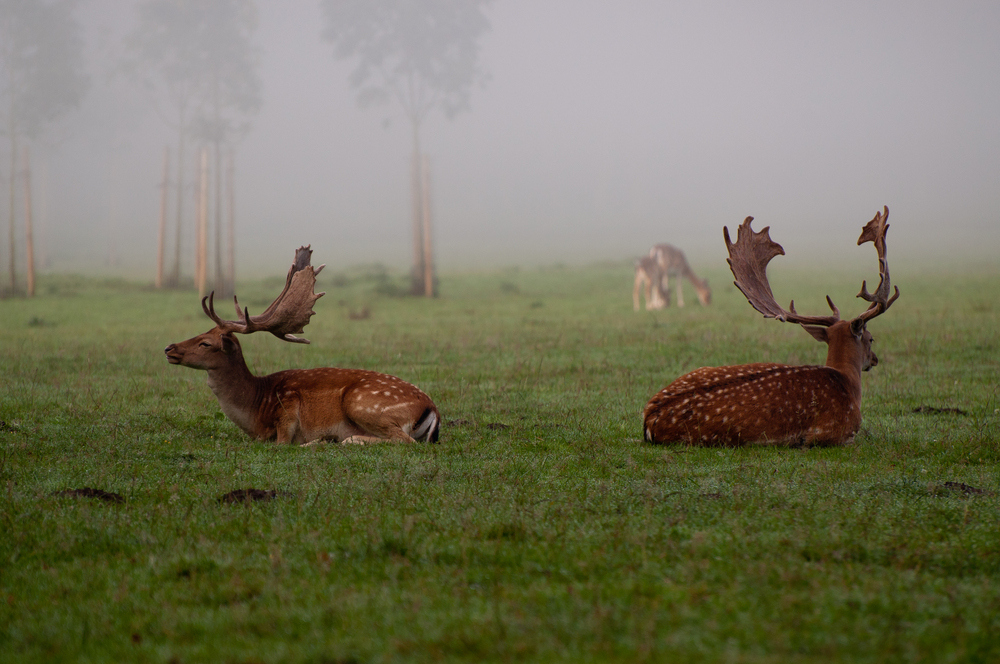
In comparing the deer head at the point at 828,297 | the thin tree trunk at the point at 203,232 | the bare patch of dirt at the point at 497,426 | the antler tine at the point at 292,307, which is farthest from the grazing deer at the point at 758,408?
the thin tree trunk at the point at 203,232

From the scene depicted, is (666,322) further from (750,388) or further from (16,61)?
(16,61)

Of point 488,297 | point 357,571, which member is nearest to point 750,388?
point 357,571

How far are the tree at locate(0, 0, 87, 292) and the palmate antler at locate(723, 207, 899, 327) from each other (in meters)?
38.6

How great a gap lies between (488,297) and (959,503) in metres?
25.7

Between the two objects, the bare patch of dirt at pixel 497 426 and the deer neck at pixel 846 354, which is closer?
the deer neck at pixel 846 354

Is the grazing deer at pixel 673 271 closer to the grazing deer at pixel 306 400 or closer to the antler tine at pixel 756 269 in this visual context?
the antler tine at pixel 756 269

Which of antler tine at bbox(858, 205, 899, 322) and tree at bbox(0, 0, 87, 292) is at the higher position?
tree at bbox(0, 0, 87, 292)

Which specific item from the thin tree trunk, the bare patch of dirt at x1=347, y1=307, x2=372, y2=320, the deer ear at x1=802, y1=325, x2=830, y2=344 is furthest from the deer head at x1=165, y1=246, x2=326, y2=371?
the thin tree trunk

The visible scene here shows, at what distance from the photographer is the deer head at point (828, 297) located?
8.30 meters

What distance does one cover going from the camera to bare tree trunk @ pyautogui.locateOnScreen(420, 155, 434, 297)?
31656mm

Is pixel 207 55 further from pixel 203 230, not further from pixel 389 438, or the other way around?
pixel 389 438

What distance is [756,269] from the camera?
29.3ft

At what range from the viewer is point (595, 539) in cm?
479

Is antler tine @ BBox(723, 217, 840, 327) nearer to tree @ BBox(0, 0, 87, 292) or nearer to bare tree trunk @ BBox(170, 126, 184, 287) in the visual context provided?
bare tree trunk @ BBox(170, 126, 184, 287)
